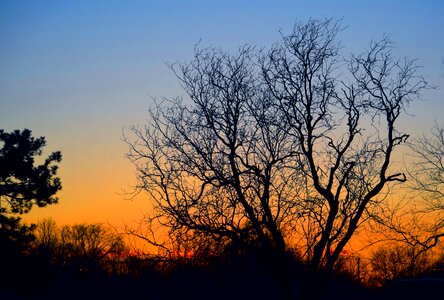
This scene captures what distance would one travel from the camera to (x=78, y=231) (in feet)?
249

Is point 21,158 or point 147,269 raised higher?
point 21,158

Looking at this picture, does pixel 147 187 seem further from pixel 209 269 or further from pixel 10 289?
pixel 10 289

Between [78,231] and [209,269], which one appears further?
[78,231]

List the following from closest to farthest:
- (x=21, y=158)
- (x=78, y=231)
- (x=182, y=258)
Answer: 1. (x=182, y=258)
2. (x=21, y=158)
3. (x=78, y=231)

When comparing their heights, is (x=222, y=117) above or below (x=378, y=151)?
above

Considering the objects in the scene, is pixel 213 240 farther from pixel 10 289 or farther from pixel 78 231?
pixel 78 231

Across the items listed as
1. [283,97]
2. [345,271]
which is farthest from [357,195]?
[345,271]

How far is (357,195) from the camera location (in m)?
23.1

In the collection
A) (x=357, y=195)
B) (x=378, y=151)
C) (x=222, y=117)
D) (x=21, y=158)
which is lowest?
(x=357, y=195)

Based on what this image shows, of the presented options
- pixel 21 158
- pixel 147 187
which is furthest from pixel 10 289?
pixel 147 187

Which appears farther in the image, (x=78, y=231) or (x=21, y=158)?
(x=78, y=231)

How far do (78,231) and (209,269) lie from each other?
55371 mm

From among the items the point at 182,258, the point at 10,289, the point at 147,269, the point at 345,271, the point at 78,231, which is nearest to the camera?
the point at 182,258

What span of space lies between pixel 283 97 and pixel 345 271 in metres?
37.7
